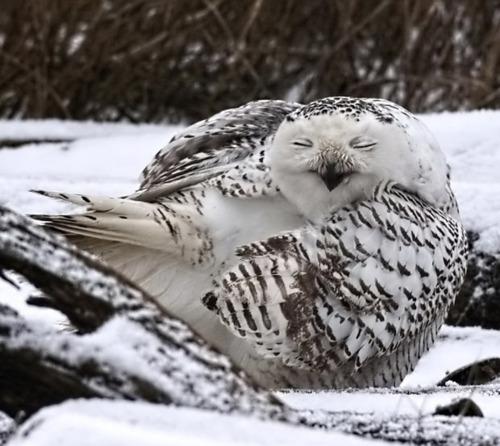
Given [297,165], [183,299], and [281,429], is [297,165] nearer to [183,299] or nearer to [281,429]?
[183,299]

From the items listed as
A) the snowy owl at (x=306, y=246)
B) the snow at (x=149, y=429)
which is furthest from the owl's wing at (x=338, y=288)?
the snow at (x=149, y=429)

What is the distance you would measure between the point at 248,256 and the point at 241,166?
0.36 metres

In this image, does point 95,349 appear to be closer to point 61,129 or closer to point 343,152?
point 343,152

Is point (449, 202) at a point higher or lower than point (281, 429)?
lower

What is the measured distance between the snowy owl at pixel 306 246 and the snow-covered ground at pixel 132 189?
0.81 ft

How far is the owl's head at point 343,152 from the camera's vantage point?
3643 mm

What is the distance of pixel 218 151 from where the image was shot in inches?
161

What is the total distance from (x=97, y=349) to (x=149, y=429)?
21 cm

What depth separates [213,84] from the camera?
8250mm

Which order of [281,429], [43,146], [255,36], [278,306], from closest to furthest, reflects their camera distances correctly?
[281,429] < [278,306] < [43,146] < [255,36]

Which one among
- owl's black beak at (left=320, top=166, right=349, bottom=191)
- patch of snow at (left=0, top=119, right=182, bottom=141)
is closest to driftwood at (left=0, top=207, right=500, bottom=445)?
owl's black beak at (left=320, top=166, right=349, bottom=191)

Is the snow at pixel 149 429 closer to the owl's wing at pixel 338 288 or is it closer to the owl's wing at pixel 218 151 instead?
the owl's wing at pixel 338 288

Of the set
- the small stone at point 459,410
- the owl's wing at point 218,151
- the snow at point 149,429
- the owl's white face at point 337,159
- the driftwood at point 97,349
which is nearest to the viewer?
the snow at point 149,429

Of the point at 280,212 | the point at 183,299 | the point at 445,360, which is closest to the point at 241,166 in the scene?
the point at 280,212
